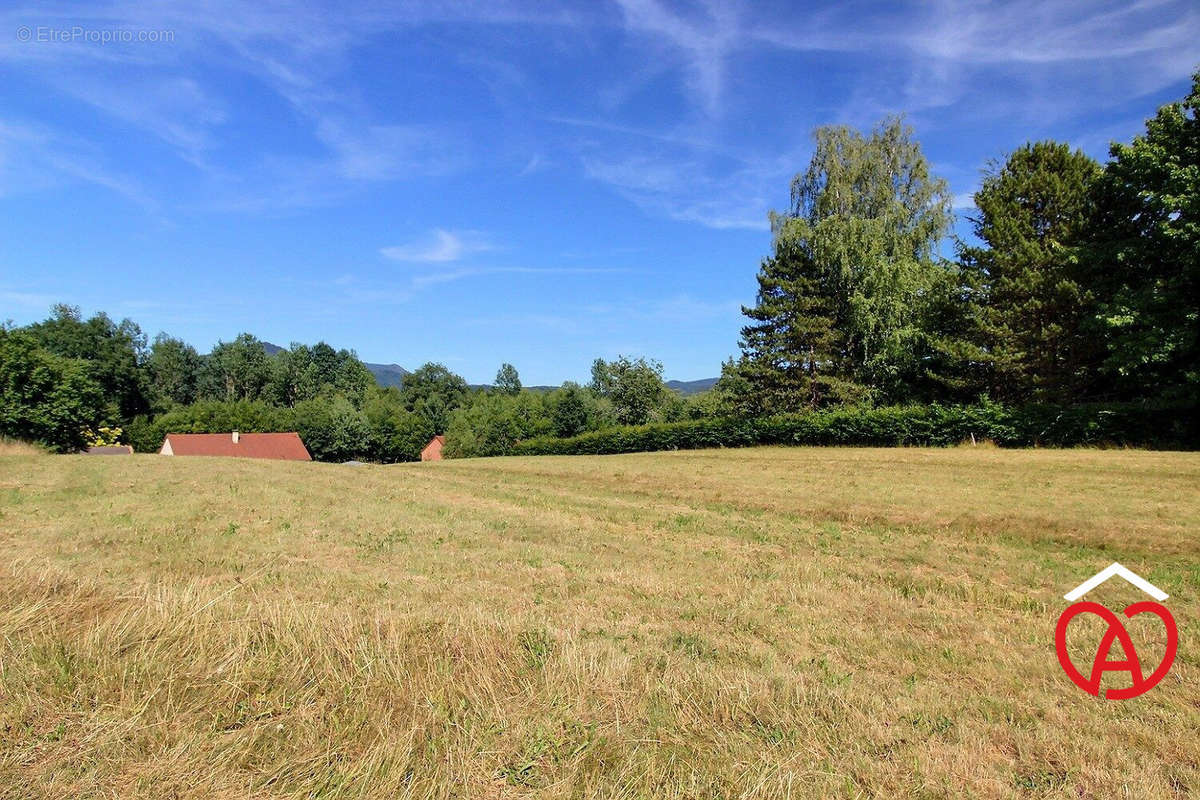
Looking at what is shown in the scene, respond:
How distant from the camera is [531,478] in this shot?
26.0 metres

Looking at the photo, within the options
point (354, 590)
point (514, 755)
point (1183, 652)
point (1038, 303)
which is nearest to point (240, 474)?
point (354, 590)

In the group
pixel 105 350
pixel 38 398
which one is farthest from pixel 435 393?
pixel 38 398

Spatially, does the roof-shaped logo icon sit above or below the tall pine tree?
below

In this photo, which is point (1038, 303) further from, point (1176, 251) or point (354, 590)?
point (354, 590)

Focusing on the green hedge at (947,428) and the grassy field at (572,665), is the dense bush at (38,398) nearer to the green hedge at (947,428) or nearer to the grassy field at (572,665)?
the grassy field at (572,665)

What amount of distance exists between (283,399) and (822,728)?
13126cm

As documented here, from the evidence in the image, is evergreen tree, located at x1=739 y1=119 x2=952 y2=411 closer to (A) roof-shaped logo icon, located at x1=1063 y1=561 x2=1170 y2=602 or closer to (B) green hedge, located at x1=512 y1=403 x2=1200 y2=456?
(B) green hedge, located at x1=512 y1=403 x2=1200 y2=456

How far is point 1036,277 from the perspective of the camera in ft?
98.2

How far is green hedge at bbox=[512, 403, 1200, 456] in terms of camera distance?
24.4 m

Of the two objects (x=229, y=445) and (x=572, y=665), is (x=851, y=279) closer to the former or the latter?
(x=572, y=665)

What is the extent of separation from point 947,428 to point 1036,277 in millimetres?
8441

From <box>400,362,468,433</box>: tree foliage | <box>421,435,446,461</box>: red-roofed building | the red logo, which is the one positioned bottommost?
<box>421,435,446,461</box>: red-roofed building

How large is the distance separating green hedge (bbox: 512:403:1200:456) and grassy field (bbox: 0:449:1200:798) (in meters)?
16.5

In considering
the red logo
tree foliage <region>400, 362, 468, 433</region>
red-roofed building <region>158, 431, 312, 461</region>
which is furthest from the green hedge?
tree foliage <region>400, 362, 468, 433</region>
